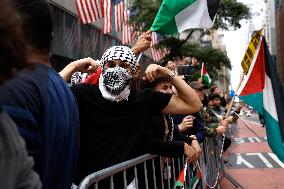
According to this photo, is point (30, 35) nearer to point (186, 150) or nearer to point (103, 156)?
point (103, 156)

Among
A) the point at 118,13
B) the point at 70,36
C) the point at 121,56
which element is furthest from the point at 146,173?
the point at 70,36

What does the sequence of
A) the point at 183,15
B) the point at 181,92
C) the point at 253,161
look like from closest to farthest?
the point at 181,92, the point at 183,15, the point at 253,161

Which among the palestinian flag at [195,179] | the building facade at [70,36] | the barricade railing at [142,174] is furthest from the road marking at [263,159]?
the barricade railing at [142,174]

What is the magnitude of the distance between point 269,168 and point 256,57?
214 inches

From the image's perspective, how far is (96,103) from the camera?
2.93 metres

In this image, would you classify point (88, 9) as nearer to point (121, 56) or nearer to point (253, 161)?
point (253, 161)

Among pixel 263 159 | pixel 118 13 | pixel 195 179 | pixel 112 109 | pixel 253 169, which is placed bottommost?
pixel 263 159

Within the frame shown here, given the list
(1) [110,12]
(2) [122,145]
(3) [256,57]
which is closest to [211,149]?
Answer: (3) [256,57]

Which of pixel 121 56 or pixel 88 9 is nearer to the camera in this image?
pixel 121 56

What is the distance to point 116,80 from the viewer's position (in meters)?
2.97

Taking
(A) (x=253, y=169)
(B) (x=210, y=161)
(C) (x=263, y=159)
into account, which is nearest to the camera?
(B) (x=210, y=161)

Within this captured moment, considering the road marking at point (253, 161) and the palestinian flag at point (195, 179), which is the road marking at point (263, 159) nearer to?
the road marking at point (253, 161)

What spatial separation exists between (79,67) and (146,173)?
3.13 ft

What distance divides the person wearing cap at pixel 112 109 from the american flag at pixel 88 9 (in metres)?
8.89
